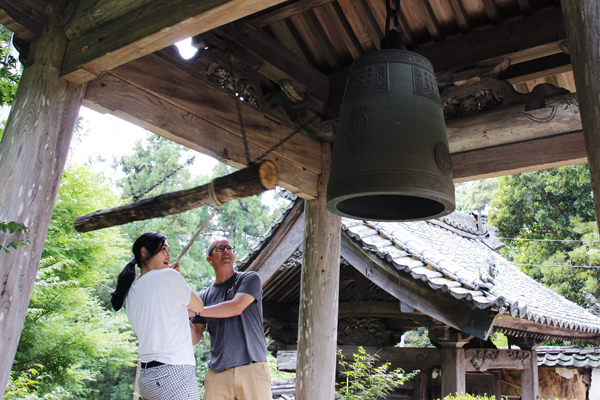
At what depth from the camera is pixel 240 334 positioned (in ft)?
10.1

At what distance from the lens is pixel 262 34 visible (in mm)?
3234

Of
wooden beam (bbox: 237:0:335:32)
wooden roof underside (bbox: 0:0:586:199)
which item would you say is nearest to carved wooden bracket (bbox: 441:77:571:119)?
wooden roof underside (bbox: 0:0:586:199)

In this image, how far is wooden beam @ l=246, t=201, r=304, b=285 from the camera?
17.9ft

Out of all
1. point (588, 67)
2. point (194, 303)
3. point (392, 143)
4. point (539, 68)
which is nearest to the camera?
point (588, 67)

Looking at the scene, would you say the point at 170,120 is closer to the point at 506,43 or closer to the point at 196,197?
the point at 196,197

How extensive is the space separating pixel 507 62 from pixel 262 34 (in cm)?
158

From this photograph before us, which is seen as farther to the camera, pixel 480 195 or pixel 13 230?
pixel 480 195

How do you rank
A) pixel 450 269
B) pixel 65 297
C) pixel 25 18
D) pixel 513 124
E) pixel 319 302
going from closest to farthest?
pixel 25 18
pixel 513 124
pixel 319 302
pixel 450 269
pixel 65 297

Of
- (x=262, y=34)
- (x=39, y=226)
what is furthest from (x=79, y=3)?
(x=262, y=34)

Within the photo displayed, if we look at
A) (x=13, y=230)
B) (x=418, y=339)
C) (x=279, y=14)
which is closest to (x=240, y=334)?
(x=13, y=230)

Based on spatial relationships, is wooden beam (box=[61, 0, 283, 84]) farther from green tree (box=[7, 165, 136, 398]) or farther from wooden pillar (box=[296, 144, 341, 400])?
green tree (box=[7, 165, 136, 398])

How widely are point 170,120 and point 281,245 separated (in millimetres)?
3077

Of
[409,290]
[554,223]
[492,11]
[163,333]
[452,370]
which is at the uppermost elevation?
[554,223]

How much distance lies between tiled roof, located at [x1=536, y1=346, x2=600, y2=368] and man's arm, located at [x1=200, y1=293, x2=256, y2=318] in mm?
8418
